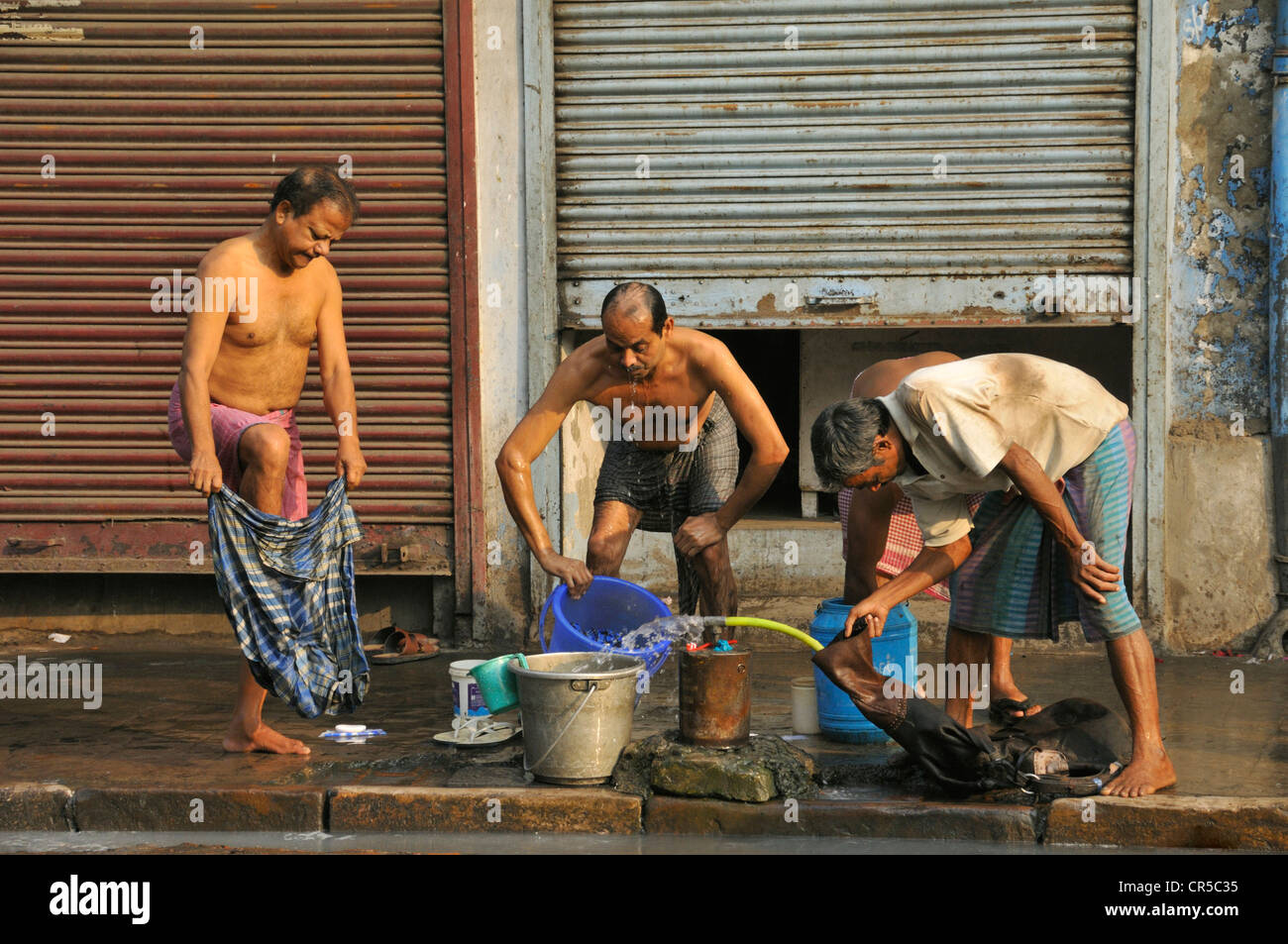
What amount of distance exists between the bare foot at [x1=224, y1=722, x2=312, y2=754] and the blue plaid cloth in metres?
0.17

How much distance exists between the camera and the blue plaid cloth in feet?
18.0

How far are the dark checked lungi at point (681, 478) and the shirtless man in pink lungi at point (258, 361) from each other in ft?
3.76

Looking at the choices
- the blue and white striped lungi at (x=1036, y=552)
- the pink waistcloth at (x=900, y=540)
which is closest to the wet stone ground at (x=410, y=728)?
the blue and white striped lungi at (x=1036, y=552)

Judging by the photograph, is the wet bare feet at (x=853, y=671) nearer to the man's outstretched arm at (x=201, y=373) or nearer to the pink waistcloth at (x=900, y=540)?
the pink waistcloth at (x=900, y=540)

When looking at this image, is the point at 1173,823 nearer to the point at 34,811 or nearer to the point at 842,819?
the point at 842,819

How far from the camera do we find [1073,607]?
5305 mm

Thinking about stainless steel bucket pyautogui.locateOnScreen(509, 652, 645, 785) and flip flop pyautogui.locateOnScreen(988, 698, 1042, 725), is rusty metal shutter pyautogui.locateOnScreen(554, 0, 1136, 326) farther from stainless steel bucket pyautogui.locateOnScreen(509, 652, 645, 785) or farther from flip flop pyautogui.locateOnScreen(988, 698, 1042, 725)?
A: stainless steel bucket pyautogui.locateOnScreen(509, 652, 645, 785)

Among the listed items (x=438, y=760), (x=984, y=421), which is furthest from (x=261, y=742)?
(x=984, y=421)

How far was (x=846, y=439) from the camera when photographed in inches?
190

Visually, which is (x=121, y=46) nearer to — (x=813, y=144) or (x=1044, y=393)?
(x=813, y=144)

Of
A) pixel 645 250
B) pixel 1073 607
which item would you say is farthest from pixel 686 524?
pixel 645 250

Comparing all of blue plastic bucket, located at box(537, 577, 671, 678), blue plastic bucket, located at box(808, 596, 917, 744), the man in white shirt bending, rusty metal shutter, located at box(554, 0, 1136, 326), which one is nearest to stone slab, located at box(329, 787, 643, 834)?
blue plastic bucket, located at box(537, 577, 671, 678)

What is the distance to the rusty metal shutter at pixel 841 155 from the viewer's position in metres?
7.88

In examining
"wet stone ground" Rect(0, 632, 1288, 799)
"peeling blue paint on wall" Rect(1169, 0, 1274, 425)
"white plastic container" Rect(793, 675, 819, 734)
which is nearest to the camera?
"wet stone ground" Rect(0, 632, 1288, 799)
